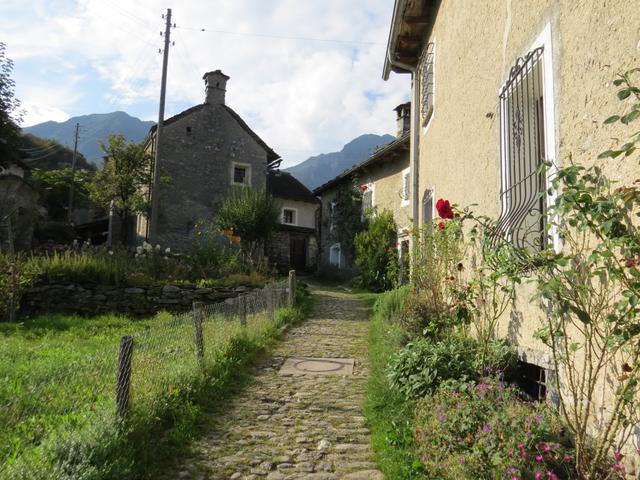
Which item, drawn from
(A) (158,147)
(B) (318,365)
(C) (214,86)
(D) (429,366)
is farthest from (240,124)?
(D) (429,366)

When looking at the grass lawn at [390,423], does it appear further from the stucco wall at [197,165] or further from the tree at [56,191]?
the tree at [56,191]

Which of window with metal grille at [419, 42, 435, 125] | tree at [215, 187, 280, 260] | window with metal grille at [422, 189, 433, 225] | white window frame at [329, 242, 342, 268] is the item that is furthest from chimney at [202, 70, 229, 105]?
window with metal grille at [422, 189, 433, 225]

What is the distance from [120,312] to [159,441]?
8.46m

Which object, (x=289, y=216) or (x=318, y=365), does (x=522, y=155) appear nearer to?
(x=318, y=365)

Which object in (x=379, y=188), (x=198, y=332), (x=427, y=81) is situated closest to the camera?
(x=198, y=332)

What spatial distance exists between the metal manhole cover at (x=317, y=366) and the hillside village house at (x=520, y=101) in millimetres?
2345

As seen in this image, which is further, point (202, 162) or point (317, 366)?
point (202, 162)

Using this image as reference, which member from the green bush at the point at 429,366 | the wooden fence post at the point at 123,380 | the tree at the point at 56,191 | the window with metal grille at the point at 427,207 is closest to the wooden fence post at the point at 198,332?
the wooden fence post at the point at 123,380

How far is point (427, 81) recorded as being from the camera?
804 cm

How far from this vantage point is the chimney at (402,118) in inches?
783

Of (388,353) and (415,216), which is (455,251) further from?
(415,216)

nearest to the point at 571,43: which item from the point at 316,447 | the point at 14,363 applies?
the point at 316,447

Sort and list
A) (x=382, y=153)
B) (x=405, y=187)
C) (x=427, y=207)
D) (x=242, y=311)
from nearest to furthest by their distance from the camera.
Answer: (x=242, y=311)
(x=427, y=207)
(x=405, y=187)
(x=382, y=153)

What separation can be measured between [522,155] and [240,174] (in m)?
19.5
